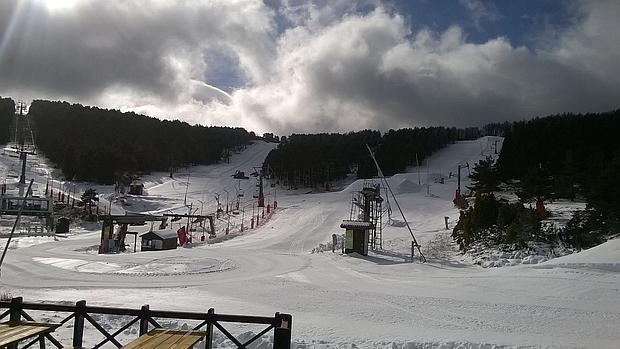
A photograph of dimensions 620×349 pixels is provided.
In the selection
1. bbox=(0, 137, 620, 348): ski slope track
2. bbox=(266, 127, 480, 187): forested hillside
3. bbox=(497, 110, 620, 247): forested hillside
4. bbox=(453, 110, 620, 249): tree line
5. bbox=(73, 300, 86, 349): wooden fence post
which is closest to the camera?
bbox=(73, 300, 86, 349): wooden fence post

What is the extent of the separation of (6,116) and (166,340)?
160079 mm

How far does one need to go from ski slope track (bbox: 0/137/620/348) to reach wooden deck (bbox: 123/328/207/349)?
13.0 feet

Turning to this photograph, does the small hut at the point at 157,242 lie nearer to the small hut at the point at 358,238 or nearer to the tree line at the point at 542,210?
the small hut at the point at 358,238

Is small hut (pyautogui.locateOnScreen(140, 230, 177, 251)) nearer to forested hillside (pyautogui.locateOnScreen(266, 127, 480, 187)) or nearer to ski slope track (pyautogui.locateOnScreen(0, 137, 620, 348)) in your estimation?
ski slope track (pyautogui.locateOnScreen(0, 137, 620, 348))

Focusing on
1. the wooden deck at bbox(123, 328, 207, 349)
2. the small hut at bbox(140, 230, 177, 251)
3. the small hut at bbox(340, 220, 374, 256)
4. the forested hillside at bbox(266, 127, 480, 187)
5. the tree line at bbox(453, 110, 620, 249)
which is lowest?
the small hut at bbox(140, 230, 177, 251)

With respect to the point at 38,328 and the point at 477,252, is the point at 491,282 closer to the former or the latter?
the point at 477,252

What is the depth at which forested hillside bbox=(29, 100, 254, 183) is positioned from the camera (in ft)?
417

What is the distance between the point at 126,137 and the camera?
15525 cm

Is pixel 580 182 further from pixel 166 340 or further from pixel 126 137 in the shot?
pixel 126 137

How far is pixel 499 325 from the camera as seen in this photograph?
1193 centimetres

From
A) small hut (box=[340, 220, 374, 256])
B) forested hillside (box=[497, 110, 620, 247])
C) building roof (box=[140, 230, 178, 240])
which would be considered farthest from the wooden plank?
building roof (box=[140, 230, 178, 240])

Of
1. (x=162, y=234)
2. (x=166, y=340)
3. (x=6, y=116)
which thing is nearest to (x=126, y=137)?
(x=6, y=116)

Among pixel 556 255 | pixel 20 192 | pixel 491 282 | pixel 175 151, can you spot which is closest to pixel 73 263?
pixel 491 282

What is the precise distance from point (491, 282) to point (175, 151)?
148844 mm
